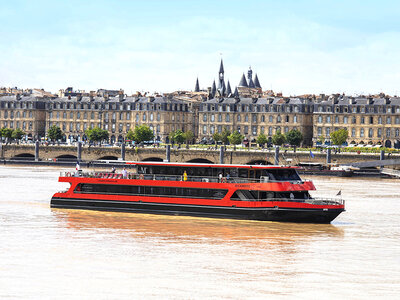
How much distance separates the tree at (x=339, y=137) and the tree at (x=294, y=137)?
16.0ft

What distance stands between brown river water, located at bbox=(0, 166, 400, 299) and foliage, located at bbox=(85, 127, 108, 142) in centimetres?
7888

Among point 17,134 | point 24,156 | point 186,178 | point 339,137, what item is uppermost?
point 339,137

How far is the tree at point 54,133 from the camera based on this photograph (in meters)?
135

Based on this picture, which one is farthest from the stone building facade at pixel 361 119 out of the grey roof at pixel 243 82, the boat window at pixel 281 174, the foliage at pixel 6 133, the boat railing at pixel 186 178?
Result: the boat window at pixel 281 174

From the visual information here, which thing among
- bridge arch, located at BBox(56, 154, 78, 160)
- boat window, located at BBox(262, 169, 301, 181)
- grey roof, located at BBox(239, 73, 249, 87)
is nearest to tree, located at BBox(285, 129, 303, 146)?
bridge arch, located at BBox(56, 154, 78, 160)

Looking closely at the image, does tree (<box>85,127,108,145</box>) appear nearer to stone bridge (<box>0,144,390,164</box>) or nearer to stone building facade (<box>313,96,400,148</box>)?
stone bridge (<box>0,144,390,164</box>)

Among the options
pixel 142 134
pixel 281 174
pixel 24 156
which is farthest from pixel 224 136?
pixel 281 174

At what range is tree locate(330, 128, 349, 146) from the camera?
113750mm

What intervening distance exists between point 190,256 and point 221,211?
10.3m

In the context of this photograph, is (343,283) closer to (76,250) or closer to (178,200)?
(76,250)

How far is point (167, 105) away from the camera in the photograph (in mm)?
137250

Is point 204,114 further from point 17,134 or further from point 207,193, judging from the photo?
point 207,193

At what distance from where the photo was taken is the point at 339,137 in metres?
114

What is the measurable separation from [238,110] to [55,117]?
3063 centimetres
